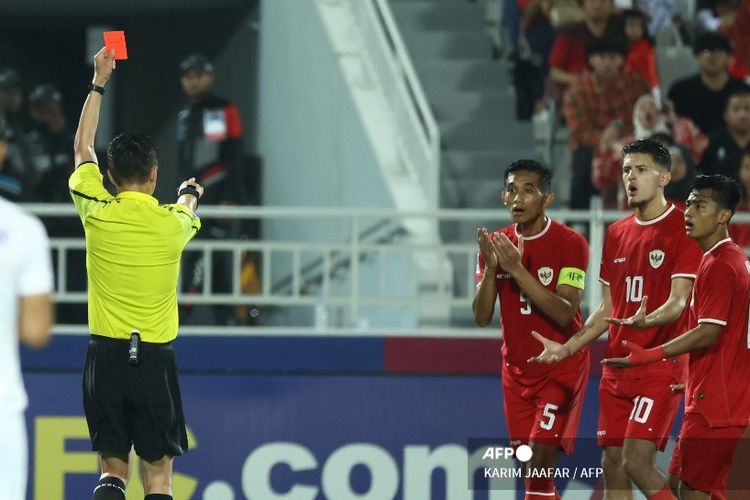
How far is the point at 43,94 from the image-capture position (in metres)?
13.3

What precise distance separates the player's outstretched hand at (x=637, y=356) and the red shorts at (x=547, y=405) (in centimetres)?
67

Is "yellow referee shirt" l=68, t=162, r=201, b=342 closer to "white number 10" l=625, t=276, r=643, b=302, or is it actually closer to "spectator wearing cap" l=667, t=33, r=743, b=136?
"white number 10" l=625, t=276, r=643, b=302

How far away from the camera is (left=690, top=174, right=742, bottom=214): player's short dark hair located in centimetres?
801

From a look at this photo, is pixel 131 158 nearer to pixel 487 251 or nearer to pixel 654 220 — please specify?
pixel 487 251

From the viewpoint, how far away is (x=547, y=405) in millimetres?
8656

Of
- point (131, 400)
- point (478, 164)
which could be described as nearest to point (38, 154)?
point (478, 164)

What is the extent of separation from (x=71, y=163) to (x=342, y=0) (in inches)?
109

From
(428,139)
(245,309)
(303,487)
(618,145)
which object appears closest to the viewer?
(303,487)

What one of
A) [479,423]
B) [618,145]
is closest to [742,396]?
[479,423]

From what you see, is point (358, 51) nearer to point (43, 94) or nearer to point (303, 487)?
point (43, 94)

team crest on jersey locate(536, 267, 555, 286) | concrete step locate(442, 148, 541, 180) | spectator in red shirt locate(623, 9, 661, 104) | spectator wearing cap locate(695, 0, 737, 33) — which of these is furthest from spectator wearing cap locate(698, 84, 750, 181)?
team crest on jersey locate(536, 267, 555, 286)

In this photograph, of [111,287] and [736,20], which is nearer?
[111,287]

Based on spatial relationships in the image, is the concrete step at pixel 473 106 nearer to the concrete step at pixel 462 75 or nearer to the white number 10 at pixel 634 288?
the concrete step at pixel 462 75

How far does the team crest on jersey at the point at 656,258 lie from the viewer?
851 centimetres
